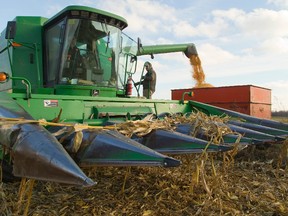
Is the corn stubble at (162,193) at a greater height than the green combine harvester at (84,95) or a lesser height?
lesser

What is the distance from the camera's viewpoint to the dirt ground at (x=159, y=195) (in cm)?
237

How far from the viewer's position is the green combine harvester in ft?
7.59

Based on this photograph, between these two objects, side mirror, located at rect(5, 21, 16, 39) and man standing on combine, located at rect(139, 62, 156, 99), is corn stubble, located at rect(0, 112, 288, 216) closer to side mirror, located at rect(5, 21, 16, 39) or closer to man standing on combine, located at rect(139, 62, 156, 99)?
side mirror, located at rect(5, 21, 16, 39)

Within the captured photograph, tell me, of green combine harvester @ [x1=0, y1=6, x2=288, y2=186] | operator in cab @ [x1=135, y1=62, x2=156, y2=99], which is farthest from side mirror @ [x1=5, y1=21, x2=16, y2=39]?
operator in cab @ [x1=135, y1=62, x2=156, y2=99]

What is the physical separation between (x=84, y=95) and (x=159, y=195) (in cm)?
230

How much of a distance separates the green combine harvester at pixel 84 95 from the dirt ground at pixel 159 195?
1.10 ft

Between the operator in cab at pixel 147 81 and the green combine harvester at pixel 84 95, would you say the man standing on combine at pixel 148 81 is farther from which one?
the green combine harvester at pixel 84 95

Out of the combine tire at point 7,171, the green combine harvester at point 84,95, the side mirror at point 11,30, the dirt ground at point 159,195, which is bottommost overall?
the dirt ground at point 159,195

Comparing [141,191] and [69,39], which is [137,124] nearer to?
[141,191]

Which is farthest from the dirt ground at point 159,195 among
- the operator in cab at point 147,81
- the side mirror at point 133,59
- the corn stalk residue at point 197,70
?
the corn stalk residue at point 197,70

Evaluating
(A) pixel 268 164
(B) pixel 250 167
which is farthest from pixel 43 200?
(A) pixel 268 164

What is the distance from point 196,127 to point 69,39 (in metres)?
2.47

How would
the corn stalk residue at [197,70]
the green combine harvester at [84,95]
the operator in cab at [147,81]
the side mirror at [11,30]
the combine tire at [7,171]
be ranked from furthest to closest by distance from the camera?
the corn stalk residue at [197,70], the operator in cab at [147,81], the side mirror at [11,30], the combine tire at [7,171], the green combine harvester at [84,95]

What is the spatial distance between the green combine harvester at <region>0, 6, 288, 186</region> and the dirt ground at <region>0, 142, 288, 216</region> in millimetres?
334
